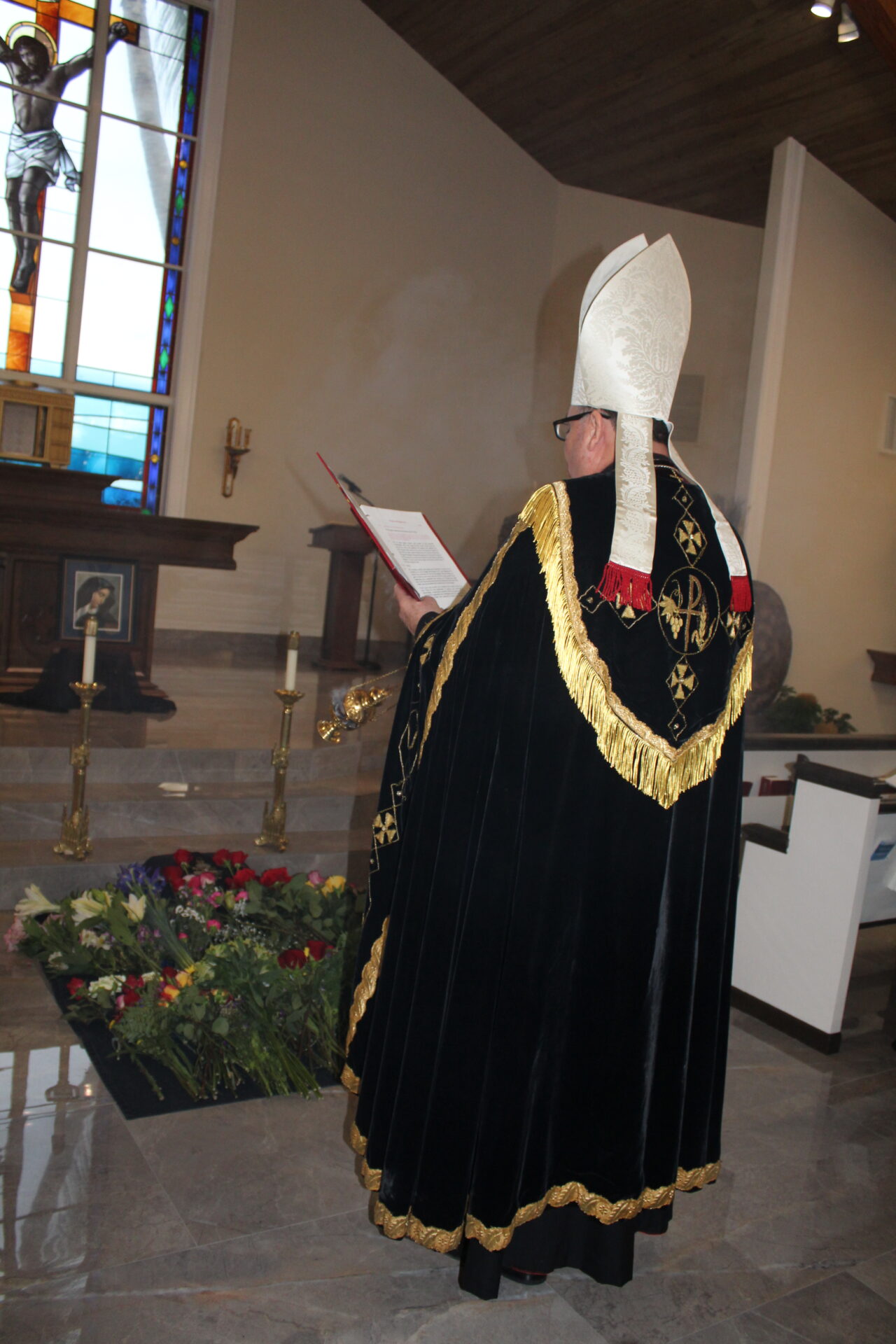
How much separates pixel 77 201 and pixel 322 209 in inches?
68.3

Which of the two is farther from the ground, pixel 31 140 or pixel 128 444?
pixel 31 140

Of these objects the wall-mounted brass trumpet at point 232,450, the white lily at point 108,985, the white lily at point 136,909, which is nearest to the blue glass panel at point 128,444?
the wall-mounted brass trumpet at point 232,450

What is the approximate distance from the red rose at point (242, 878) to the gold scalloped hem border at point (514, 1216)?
1.32 metres

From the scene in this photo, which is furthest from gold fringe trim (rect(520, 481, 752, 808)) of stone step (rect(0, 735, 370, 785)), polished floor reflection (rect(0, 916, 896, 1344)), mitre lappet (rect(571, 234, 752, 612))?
stone step (rect(0, 735, 370, 785))

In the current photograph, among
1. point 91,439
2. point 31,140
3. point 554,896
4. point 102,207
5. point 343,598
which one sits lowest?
point 554,896

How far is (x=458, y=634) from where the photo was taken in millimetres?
1685

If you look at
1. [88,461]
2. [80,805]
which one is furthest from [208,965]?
[88,461]

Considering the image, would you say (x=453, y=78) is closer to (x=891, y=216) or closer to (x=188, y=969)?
(x=891, y=216)

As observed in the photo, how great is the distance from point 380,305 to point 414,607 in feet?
22.3

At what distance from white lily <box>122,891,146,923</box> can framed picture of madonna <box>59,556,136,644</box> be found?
207cm

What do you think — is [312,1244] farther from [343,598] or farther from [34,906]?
[343,598]

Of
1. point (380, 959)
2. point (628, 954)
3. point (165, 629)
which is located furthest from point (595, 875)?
point (165, 629)

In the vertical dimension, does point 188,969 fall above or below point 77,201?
below

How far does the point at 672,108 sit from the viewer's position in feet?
23.7
